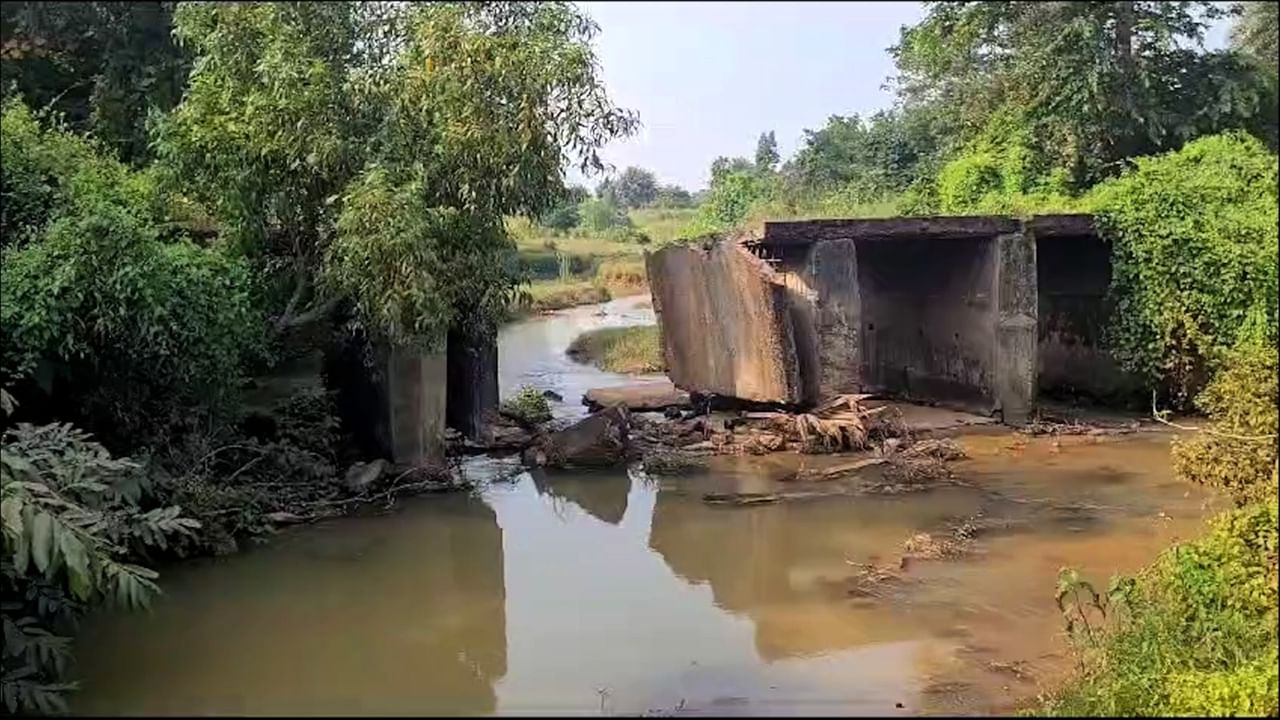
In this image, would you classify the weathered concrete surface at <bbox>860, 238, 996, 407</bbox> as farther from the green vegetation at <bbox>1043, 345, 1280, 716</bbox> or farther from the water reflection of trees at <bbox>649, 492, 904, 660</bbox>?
the green vegetation at <bbox>1043, 345, 1280, 716</bbox>

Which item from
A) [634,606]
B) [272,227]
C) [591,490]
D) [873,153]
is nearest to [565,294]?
[873,153]

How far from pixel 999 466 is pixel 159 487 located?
8.14 meters

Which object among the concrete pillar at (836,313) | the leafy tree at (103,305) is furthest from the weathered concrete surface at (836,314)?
the leafy tree at (103,305)

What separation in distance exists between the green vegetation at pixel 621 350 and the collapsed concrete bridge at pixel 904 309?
4624 mm

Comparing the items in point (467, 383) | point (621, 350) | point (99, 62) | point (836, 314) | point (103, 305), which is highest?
point (99, 62)

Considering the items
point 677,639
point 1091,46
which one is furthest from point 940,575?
point 1091,46

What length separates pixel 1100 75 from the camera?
16953 mm

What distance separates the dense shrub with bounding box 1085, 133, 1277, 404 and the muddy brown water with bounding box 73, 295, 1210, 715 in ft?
8.28

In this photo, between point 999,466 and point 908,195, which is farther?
point 908,195

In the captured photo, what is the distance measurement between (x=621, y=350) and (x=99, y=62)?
10172 millimetres

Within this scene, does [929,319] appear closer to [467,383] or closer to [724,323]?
[724,323]

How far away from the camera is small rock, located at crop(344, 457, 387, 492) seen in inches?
437

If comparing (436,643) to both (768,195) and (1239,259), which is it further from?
(768,195)

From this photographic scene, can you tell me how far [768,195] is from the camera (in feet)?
91.4
